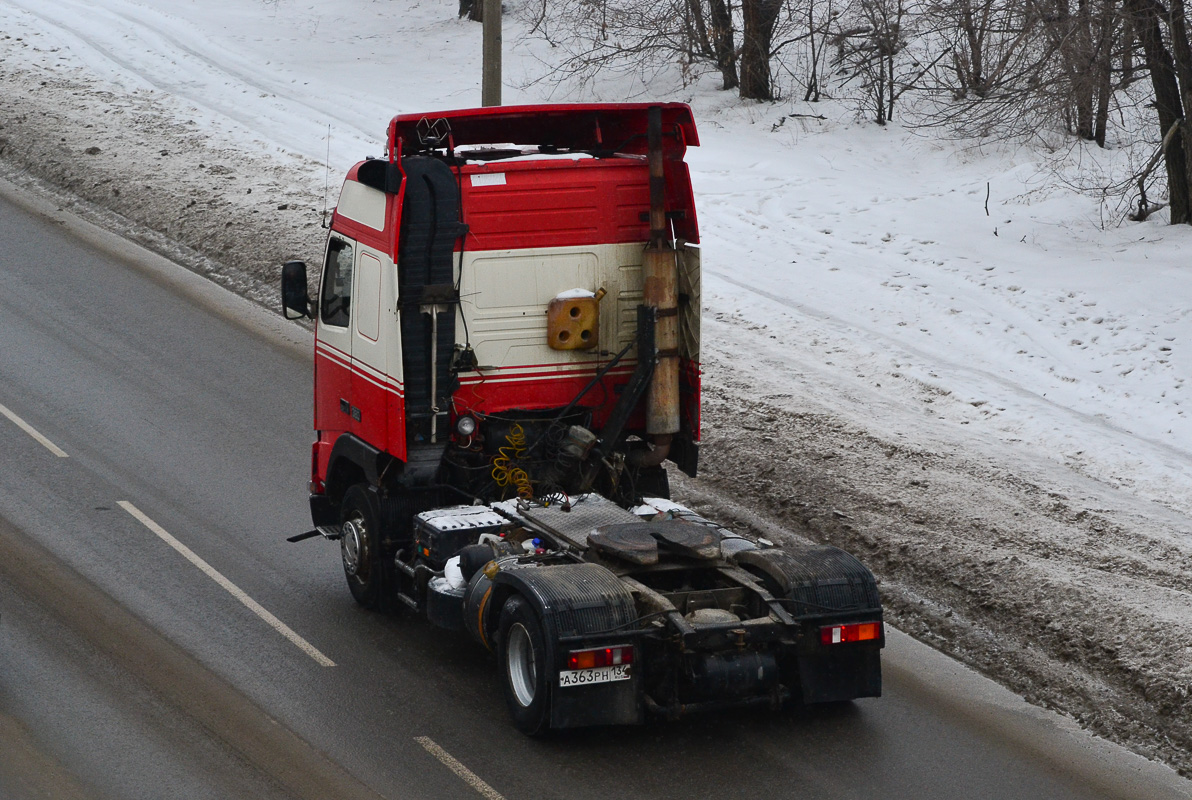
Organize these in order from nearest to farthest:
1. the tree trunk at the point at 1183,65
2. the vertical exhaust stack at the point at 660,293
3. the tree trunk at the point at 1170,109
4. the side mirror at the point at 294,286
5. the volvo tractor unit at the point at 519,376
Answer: the volvo tractor unit at the point at 519,376, the vertical exhaust stack at the point at 660,293, the side mirror at the point at 294,286, the tree trunk at the point at 1183,65, the tree trunk at the point at 1170,109

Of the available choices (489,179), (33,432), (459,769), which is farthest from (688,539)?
(33,432)

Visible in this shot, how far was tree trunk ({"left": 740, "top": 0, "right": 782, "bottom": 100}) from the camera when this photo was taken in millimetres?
24562

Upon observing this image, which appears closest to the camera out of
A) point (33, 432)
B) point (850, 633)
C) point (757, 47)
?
point (850, 633)

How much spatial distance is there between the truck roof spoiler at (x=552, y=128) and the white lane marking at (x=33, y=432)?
4991 millimetres

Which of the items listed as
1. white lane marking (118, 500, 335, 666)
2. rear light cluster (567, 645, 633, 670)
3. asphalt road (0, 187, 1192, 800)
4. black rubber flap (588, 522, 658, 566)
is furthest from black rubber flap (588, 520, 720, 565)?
white lane marking (118, 500, 335, 666)

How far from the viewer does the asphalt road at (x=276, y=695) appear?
24.7ft

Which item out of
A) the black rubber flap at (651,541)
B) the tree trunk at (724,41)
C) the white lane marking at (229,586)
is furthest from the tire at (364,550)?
the tree trunk at (724,41)

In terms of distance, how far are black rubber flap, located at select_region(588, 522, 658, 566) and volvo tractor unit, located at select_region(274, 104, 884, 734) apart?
0.05ft

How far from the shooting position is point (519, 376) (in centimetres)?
946

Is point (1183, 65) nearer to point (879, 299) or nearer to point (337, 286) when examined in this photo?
point (879, 299)

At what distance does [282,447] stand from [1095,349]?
28.4ft

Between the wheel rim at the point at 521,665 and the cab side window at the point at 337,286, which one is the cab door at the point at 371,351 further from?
the wheel rim at the point at 521,665

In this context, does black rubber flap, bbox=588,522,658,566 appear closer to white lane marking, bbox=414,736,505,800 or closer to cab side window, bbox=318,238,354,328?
white lane marking, bbox=414,736,505,800

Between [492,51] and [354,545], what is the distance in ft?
31.2
